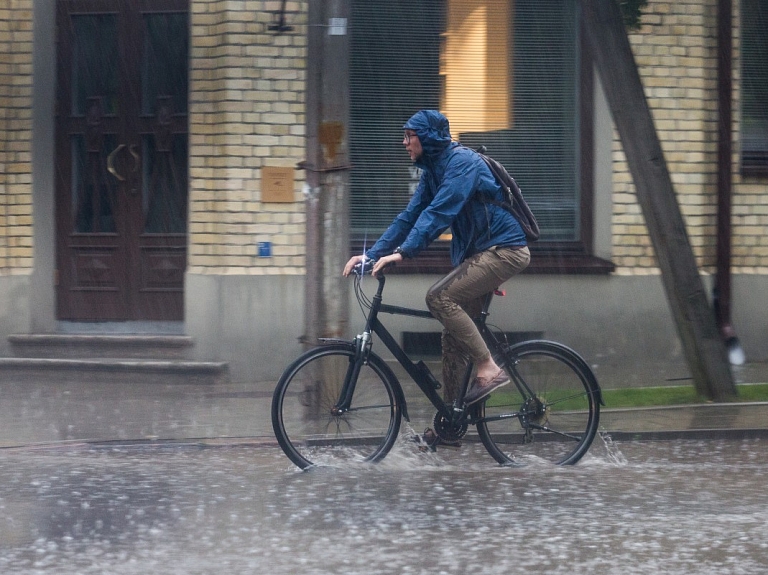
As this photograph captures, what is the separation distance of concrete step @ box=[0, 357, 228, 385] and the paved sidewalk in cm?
12

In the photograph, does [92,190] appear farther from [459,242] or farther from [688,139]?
[459,242]

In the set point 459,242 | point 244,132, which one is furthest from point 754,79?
point 459,242

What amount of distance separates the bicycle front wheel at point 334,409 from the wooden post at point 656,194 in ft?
10.2

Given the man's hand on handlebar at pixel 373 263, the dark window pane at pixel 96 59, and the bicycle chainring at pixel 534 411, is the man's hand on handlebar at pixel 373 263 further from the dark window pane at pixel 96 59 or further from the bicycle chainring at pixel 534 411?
the dark window pane at pixel 96 59

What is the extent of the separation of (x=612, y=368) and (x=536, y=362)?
4741mm

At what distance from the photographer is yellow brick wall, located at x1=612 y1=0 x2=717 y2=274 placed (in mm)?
11352

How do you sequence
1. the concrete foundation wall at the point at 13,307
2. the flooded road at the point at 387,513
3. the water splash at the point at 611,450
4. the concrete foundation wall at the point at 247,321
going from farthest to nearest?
the concrete foundation wall at the point at 13,307
the concrete foundation wall at the point at 247,321
the water splash at the point at 611,450
the flooded road at the point at 387,513

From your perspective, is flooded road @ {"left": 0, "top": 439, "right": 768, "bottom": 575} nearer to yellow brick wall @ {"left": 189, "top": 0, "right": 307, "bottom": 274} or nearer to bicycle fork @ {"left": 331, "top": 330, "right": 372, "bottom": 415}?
bicycle fork @ {"left": 331, "top": 330, "right": 372, "bottom": 415}

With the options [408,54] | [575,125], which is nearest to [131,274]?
[408,54]

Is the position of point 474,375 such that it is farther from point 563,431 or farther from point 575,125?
point 575,125

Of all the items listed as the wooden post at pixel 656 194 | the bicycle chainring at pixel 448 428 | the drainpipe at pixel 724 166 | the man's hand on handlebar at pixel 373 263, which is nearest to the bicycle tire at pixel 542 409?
the bicycle chainring at pixel 448 428

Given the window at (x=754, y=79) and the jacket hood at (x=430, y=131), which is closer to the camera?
the jacket hood at (x=430, y=131)

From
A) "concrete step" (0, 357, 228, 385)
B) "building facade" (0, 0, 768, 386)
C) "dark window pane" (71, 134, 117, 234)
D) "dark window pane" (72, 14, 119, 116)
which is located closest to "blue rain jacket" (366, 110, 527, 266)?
"concrete step" (0, 357, 228, 385)

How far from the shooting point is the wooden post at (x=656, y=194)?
842cm
